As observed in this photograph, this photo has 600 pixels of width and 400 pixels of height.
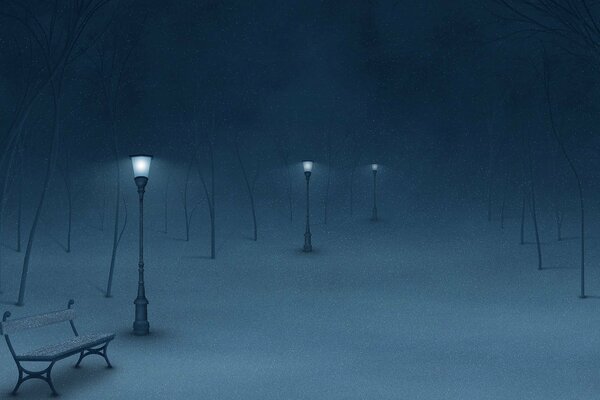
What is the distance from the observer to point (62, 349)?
818cm

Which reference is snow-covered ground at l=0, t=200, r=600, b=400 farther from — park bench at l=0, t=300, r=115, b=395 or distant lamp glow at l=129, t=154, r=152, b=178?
distant lamp glow at l=129, t=154, r=152, b=178

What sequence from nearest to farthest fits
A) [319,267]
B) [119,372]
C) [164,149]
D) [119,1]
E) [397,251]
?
[119,372] → [119,1] → [319,267] → [397,251] → [164,149]

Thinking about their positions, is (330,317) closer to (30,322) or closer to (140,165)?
(140,165)

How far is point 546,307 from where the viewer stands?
1609 centimetres

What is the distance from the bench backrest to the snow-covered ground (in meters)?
0.89

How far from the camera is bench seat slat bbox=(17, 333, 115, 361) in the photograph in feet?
25.0

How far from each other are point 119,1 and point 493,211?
28238mm

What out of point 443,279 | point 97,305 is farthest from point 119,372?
point 443,279

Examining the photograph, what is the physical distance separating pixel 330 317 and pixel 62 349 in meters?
7.92

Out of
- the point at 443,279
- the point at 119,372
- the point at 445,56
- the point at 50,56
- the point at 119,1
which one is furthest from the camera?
the point at 445,56

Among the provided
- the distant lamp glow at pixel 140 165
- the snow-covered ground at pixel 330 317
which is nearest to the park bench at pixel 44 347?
the snow-covered ground at pixel 330 317

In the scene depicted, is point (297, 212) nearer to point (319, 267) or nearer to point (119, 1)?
point (319, 267)

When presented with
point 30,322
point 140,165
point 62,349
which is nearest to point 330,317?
point 140,165

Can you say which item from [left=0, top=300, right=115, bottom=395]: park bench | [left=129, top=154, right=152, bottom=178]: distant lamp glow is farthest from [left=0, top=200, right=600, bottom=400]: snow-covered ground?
[left=129, top=154, right=152, bottom=178]: distant lamp glow
